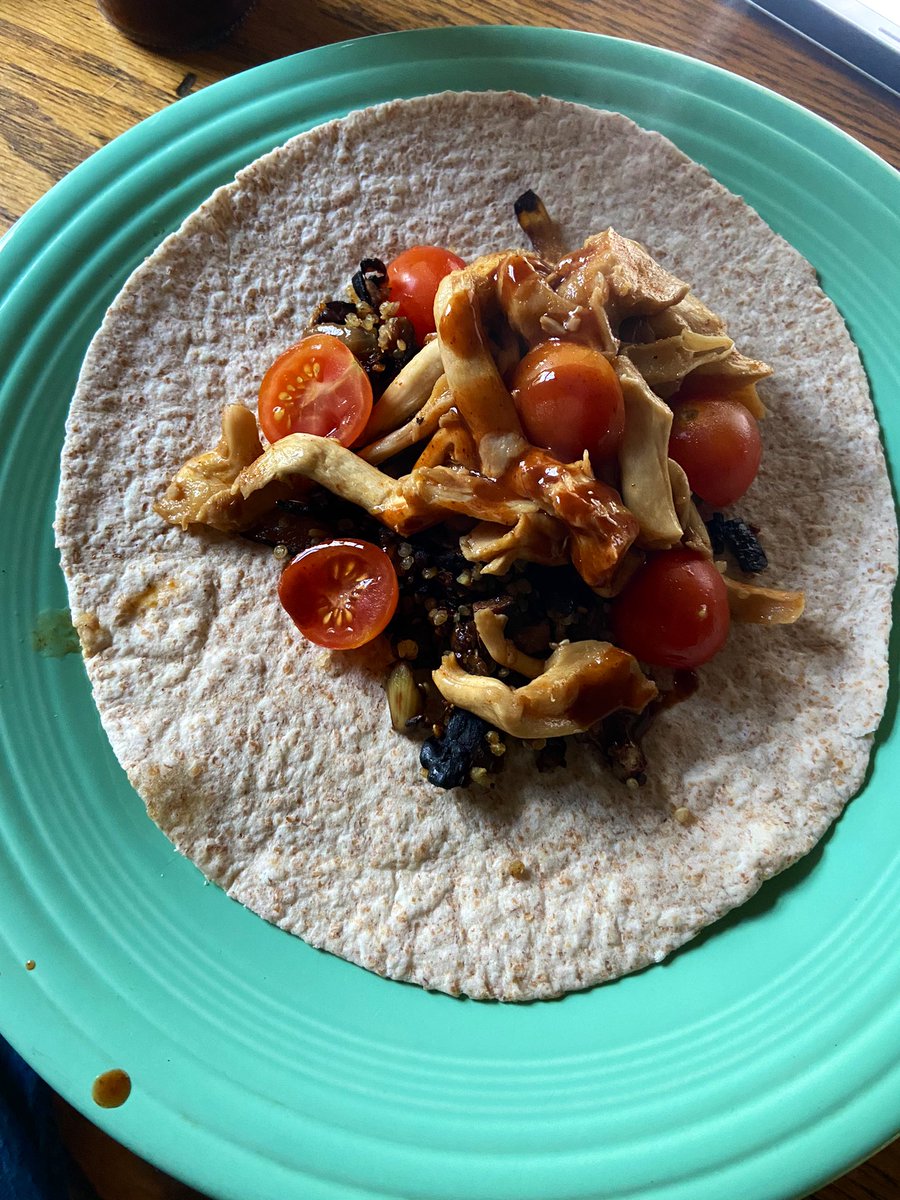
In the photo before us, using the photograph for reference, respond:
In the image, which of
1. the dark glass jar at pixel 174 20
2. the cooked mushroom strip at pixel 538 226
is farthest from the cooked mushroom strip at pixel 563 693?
the dark glass jar at pixel 174 20

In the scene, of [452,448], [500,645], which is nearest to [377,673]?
[500,645]

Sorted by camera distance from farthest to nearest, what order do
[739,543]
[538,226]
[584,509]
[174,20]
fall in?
[174,20], [538,226], [739,543], [584,509]

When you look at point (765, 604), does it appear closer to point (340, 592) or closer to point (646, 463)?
point (646, 463)

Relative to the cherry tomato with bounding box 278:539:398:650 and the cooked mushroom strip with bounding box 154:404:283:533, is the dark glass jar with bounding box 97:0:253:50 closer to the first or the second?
the cooked mushroom strip with bounding box 154:404:283:533

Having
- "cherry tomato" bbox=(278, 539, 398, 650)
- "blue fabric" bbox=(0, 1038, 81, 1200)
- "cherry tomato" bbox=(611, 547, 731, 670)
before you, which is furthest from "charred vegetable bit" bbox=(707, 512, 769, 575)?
"blue fabric" bbox=(0, 1038, 81, 1200)

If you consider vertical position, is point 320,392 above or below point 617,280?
below
